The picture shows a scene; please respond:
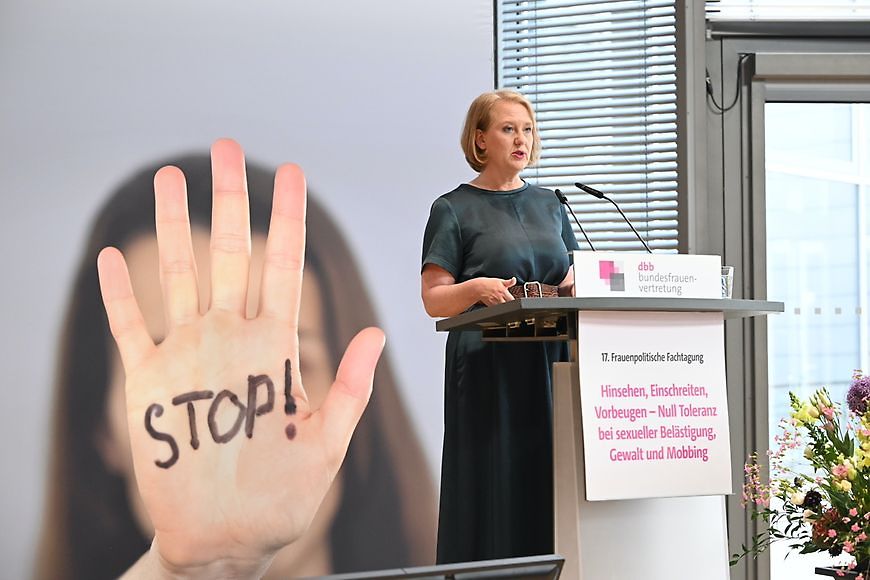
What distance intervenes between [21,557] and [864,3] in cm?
351

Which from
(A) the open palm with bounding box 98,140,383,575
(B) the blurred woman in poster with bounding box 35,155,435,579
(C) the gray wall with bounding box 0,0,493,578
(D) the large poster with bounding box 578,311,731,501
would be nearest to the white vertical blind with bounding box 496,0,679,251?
(C) the gray wall with bounding box 0,0,493,578

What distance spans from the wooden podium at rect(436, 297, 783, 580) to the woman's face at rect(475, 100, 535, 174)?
614 millimetres

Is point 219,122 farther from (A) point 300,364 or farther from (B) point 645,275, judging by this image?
(B) point 645,275

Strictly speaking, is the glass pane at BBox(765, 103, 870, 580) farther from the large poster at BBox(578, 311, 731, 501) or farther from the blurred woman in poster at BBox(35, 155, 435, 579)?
the large poster at BBox(578, 311, 731, 501)

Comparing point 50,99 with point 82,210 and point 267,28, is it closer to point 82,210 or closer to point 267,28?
point 82,210

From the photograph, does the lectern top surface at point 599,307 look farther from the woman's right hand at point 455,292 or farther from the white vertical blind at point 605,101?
the white vertical blind at point 605,101

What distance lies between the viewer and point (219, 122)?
333 centimetres

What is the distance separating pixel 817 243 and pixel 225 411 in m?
2.31

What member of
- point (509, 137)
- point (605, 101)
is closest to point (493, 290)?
point (509, 137)

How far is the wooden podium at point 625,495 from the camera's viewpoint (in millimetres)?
1936

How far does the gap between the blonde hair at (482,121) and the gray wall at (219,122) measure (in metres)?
0.81

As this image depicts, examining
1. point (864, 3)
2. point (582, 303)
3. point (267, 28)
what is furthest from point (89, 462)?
Result: point (864, 3)

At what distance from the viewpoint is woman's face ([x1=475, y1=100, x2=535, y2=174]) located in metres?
2.56

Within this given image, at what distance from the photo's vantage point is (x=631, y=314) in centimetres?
199
